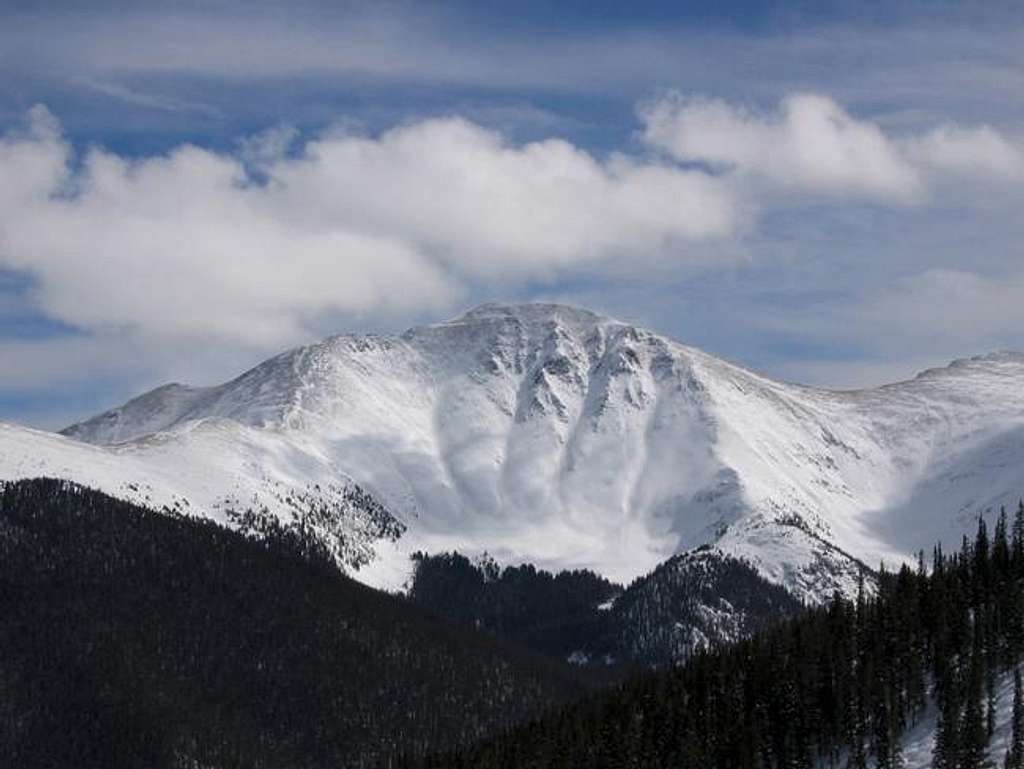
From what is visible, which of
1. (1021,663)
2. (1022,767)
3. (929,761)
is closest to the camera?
(1022,767)

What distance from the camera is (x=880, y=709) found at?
195875 millimetres

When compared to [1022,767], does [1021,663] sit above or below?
above

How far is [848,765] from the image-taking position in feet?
636

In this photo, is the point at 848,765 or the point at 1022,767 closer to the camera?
the point at 1022,767

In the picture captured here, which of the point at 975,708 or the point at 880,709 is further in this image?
the point at 880,709

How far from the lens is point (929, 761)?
184 metres

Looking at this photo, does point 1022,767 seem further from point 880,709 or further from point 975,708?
point 880,709

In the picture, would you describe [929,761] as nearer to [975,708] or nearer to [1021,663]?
[975,708]

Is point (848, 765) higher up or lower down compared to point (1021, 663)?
lower down

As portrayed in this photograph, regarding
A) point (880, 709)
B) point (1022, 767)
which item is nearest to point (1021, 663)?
point (880, 709)

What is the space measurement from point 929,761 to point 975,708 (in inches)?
376

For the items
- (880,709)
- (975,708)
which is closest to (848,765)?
(880,709)

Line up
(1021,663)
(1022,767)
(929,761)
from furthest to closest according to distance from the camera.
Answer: (1021,663)
(929,761)
(1022,767)

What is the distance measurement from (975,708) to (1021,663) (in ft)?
78.7
